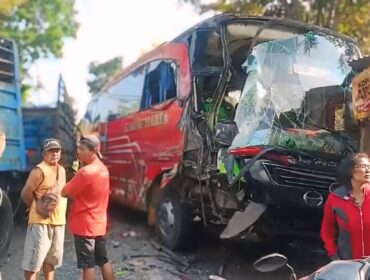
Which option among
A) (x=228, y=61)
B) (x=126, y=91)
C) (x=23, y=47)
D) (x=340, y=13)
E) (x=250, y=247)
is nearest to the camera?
(x=228, y=61)

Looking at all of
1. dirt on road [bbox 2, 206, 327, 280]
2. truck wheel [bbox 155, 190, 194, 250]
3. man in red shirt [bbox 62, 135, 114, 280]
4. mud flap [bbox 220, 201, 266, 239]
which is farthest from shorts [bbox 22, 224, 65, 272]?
truck wheel [bbox 155, 190, 194, 250]

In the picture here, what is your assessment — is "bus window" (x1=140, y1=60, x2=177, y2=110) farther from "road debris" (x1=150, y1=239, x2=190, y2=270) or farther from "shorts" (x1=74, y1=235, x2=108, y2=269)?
"shorts" (x1=74, y1=235, x2=108, y2=269)

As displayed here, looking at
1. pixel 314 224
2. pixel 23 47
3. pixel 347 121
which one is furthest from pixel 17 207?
pixel 23 47

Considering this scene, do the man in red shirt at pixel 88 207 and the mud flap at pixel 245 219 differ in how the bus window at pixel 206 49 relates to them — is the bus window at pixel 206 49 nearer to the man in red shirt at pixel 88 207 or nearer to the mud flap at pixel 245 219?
the mud flap at pixel 245 219

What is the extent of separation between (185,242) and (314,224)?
1.68 m

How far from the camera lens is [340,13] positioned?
1295 cm

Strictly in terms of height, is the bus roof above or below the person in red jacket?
above

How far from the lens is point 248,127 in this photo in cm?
519

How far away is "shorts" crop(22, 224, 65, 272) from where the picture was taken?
4.39 meters

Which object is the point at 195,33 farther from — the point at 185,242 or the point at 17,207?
the point at 17,207

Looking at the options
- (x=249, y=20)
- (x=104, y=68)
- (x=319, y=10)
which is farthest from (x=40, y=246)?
(x=104, y=68)

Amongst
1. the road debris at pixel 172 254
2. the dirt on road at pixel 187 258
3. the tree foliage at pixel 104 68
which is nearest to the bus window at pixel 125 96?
the dirt on road at pixel 187 258

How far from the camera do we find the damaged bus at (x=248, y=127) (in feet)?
16.1

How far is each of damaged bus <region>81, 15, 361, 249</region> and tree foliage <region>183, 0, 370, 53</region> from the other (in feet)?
21.5
